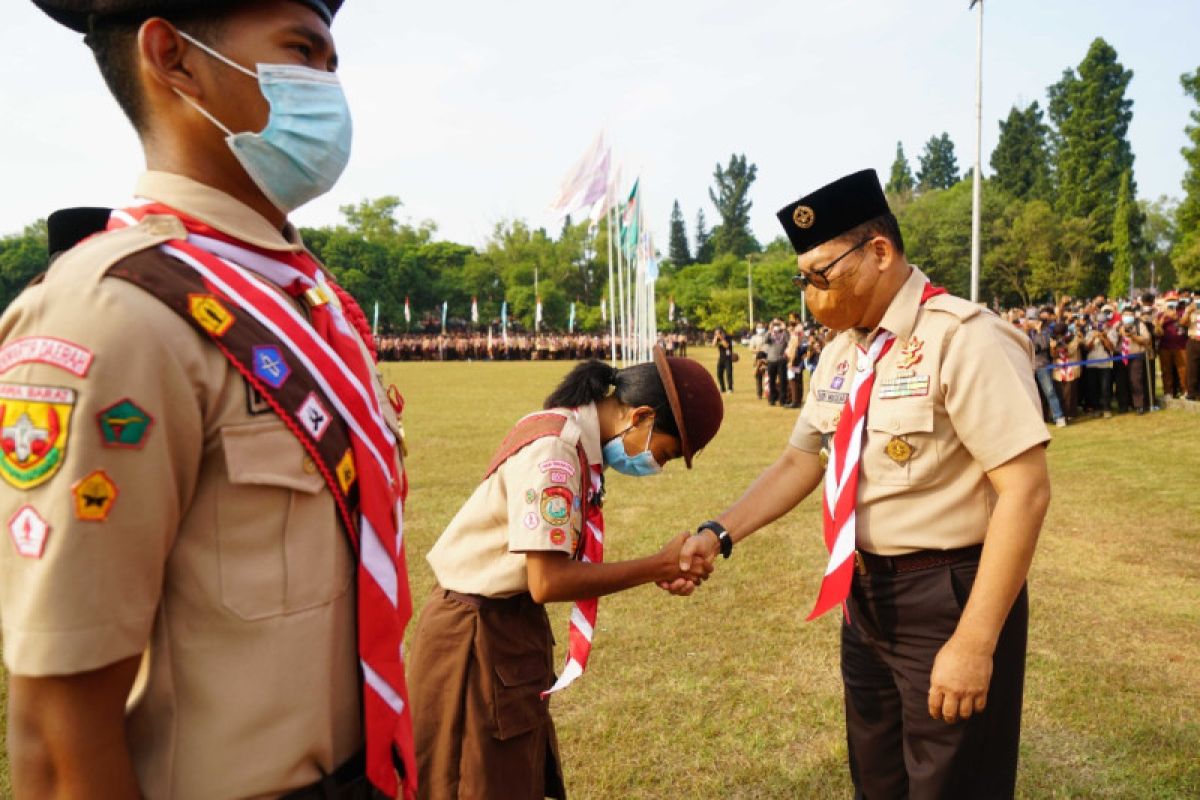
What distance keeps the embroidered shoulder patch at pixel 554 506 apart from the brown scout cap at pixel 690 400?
56cm

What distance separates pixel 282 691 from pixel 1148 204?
83.0m

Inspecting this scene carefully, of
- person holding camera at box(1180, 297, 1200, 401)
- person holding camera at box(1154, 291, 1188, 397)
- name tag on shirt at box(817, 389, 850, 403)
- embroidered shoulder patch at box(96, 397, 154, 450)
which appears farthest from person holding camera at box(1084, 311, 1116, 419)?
embroidered shoulder patch at box(96, 397, 154, 450)

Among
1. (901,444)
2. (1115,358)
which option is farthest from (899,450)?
(1115,358)

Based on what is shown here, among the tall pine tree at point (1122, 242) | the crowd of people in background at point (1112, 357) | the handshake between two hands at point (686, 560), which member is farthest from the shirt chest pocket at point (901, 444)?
the tall pine tree at point (1122, 242)

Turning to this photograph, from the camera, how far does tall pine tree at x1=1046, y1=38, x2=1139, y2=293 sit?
52656 mm

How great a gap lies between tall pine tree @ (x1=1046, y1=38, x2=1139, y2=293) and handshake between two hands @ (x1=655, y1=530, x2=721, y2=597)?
5970 cm

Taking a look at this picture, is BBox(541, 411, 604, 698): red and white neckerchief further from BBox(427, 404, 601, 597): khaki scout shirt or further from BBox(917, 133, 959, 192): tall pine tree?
BBox(917, 133, 959, 192): tall pine tree

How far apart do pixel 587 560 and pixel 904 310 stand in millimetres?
1354

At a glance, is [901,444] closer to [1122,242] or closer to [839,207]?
[839,207]

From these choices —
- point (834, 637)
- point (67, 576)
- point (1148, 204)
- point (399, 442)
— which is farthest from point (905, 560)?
point (1148, 204)

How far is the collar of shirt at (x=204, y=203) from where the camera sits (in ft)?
4.04

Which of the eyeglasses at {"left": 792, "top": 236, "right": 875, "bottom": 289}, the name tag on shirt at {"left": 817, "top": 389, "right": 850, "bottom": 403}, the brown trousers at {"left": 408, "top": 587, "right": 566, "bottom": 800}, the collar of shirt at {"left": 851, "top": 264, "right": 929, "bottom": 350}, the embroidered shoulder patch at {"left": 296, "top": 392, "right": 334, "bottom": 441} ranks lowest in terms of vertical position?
the brown trousers at {"left": 408, "top": 587, "right": 566, "bottom": 800}

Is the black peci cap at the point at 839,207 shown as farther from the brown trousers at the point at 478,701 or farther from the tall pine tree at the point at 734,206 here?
the tall pine tree at the point at 734,206

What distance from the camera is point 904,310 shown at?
2.57 metres
